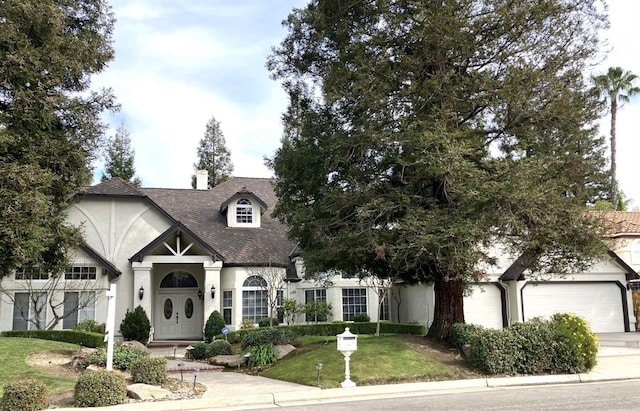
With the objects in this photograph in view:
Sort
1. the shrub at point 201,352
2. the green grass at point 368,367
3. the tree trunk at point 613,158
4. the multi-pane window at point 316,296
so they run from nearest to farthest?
the green grass at point 368,367, the shrub at point 201,352, the multi-pane window at point 316,296, the tree trunk at point 613,158

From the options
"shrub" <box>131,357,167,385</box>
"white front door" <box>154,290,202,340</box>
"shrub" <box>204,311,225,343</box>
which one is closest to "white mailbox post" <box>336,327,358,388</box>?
"shrub" <box>131,357,167,385</box>

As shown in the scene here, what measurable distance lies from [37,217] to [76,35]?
6816 mm

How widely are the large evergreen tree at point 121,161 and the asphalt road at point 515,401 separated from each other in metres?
42.4

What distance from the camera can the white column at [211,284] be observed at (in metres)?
25.1

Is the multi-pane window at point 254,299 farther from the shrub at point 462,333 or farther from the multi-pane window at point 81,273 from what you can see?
the shrub at point 462,333

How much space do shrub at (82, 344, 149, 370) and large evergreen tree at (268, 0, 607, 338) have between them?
507cm

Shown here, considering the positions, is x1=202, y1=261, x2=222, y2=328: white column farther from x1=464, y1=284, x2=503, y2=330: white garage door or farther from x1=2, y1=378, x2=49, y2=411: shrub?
x1=2, y1=378, x2=49, y2=411: shrub

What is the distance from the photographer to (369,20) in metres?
15.3

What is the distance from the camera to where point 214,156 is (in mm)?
50156

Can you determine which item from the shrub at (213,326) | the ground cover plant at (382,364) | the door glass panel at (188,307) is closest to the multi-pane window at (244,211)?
the door glass panel at (188,307)

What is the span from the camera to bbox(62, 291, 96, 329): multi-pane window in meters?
24.0

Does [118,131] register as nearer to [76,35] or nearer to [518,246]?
[76,35]

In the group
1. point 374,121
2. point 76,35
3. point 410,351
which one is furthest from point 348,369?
point 76,35

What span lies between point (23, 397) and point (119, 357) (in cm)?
400
